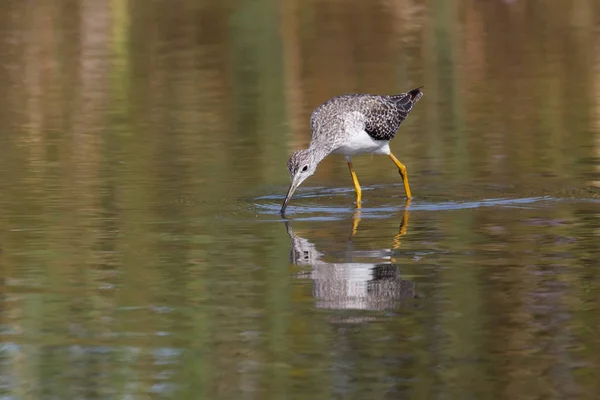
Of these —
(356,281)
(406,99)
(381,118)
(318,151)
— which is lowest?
(356,281)

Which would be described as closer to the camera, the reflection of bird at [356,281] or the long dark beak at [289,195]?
the reflection of bird at [356,281]

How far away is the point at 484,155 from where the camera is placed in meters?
17.2

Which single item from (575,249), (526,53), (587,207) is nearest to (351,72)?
(526,53)

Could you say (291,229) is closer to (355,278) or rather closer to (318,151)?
(318,151)

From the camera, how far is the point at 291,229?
44.2 feet

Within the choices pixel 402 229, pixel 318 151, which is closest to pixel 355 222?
pixel 402 229

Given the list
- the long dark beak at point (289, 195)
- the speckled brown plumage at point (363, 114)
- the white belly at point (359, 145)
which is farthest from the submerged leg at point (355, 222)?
the speckled brown plumage at point (363, 114)

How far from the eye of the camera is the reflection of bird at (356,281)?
10.5 meters

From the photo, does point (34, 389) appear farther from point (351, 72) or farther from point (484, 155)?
point (351, 72)

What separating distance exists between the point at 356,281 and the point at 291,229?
239 cm

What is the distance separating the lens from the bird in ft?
48.5

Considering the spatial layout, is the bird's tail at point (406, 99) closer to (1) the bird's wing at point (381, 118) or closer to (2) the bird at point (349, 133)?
(1) the bird's wing at point (381, 118)

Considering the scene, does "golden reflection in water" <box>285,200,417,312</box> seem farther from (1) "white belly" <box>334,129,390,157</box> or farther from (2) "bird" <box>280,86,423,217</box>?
(1) "white belly" <box>334,129,390,157</box>

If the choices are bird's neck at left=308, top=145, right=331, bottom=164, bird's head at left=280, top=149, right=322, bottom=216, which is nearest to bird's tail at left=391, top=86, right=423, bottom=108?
bird's neck at left=308, top=145, right=331, bottom=164
